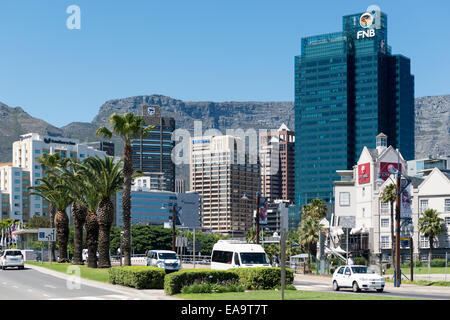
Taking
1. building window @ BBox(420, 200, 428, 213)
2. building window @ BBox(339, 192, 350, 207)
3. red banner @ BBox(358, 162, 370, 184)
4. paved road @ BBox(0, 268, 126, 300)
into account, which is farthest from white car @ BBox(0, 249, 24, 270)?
building window @ BBox(339, 192, 350, 207)

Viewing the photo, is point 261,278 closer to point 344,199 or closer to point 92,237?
point 92,237

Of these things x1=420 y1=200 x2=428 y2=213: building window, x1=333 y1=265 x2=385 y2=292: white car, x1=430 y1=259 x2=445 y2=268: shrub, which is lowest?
x1=430 y1=259 x2=445 y2=268: shrub

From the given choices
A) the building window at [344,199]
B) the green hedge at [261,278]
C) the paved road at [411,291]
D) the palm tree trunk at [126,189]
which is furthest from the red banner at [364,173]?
the green hedge at [261,278]

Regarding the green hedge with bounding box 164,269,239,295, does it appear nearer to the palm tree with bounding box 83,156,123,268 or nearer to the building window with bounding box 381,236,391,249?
the palm tree with bounding box 83,156,123,268

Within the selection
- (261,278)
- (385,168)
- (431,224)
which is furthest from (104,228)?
(385,168)

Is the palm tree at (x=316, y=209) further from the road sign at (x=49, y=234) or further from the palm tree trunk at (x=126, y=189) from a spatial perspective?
the palm tree trunk at (x=126, y=189)

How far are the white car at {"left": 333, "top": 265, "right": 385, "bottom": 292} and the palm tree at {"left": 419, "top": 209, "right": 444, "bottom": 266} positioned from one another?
5493 cm

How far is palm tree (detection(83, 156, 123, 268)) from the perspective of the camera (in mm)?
61438

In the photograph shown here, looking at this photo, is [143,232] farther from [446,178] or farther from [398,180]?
[398,180]

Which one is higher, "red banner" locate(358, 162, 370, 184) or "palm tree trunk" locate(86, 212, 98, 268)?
"red banner" locate(358, 162, 370, 184)

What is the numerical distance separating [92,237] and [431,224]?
4916cm

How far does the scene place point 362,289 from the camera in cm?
4112

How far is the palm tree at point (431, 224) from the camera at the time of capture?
301ft
